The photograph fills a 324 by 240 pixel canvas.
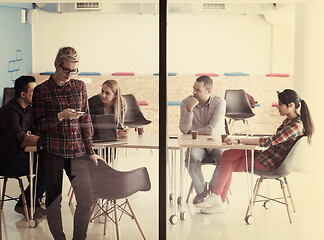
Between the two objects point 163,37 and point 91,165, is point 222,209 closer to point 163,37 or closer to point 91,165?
point 91,165

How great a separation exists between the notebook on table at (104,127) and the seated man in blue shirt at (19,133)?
1.56ft

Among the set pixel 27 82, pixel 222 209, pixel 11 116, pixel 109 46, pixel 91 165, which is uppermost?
pixel 109 46

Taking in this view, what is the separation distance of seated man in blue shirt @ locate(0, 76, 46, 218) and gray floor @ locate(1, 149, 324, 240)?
147 millimetres

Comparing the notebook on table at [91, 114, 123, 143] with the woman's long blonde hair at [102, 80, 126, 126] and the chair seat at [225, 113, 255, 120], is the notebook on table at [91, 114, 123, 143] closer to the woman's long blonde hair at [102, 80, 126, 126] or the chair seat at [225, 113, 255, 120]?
the woman's long blonde hair at [102, 80, 126, 126]

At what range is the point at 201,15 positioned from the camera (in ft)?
13.9

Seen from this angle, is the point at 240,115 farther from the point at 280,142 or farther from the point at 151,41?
the point at 151,41

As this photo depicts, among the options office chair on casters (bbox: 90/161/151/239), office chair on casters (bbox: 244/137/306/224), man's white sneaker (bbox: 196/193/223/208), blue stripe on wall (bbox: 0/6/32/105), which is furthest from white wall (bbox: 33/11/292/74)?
man's white sneaker (bbox: 196/193/223/208)

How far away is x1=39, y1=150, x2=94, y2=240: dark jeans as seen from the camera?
14.0ft

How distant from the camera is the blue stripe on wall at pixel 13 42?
14.0 feet

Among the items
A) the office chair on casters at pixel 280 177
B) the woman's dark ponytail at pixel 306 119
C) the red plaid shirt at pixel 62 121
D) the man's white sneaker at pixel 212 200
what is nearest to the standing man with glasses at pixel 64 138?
the red plaid shirt at pixel 62 121

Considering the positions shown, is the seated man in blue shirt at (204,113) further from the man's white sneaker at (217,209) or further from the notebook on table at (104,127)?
the notebook on table at (104,127)

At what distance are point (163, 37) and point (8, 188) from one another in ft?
5.72

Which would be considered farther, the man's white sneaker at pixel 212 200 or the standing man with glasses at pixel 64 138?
the man's white sneaker at pixel 212 200

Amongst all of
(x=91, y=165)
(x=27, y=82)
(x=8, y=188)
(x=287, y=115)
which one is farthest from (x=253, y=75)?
(x=8, y=188)
